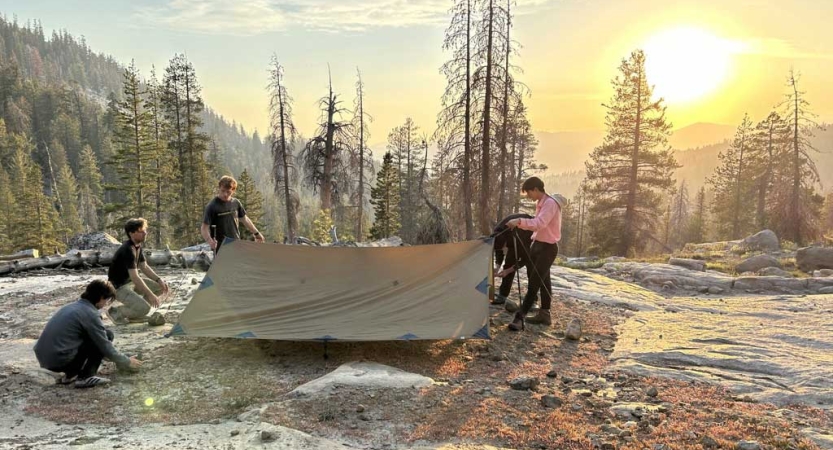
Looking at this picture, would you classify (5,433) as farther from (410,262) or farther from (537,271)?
(537,271)

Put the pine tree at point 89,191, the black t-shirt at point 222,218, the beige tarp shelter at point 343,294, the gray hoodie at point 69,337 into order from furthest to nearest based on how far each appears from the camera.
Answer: the pine tree at point 89,191 → the black t-shirt at point 222,218 → the beige tarp shelter at point 343,294 → the gray hoodie at point 69,337

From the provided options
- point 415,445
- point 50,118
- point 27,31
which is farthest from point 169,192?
point 27,31

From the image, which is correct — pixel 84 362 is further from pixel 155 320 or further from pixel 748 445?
pixel 748 445

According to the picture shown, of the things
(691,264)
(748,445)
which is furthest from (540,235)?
(691,264)

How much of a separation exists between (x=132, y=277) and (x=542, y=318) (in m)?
5.87

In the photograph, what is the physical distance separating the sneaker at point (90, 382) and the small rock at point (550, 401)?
439 cm

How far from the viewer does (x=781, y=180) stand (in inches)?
1072

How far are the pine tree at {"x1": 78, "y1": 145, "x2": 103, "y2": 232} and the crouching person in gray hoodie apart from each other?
206 feet

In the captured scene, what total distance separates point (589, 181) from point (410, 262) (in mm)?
23151

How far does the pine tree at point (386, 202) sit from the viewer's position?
110 feet

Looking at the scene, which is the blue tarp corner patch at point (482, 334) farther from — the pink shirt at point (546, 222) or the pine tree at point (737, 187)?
the pine tree at point (737, 187)

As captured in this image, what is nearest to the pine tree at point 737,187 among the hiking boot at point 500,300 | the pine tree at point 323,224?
Result: the pine tree at point 323,224

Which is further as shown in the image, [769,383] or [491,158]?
[491,158]

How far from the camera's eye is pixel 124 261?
613cm
